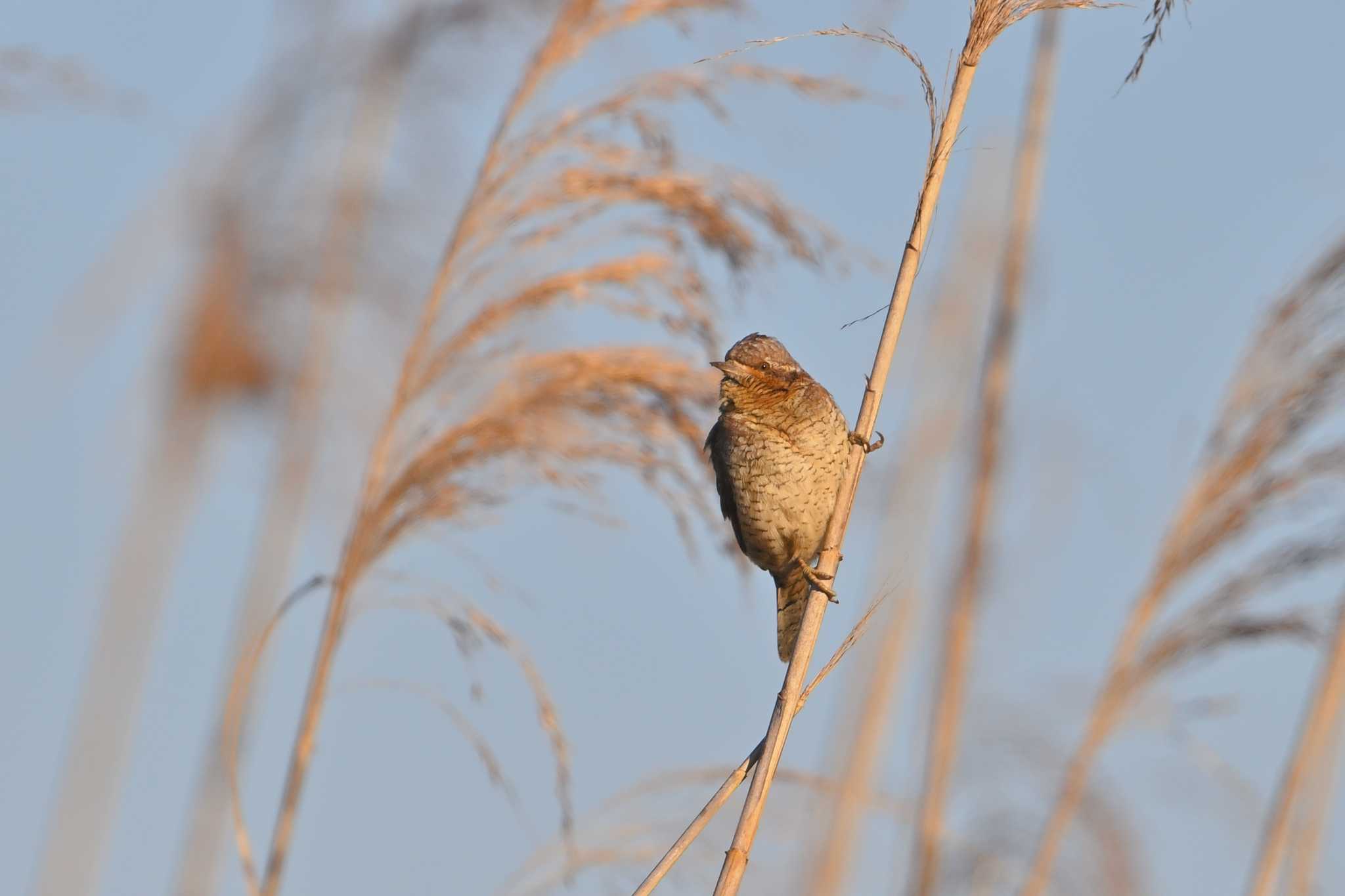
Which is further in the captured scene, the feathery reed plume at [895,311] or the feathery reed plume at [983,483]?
the feathery reed plume at [983,483]

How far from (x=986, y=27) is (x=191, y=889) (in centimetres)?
289

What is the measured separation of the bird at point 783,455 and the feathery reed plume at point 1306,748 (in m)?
0.96

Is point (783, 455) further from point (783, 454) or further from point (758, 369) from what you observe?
point (758, 369)

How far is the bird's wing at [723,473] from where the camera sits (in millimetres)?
3049

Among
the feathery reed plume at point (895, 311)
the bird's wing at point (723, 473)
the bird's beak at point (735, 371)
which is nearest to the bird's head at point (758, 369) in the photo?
the bird's beak at point (735, 371)

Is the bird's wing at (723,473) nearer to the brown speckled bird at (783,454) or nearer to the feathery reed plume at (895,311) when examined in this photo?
the brown speckled bird at (783,454)

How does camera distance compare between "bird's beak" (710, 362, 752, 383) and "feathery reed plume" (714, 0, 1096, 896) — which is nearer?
"feathery reed plume" (714, 0, 1096, 896)

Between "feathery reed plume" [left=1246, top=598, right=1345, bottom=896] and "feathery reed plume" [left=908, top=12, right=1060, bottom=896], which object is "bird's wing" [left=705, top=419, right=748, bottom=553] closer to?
"feathery reed plume" [left=908, top=12, right=1060, bottom=896]

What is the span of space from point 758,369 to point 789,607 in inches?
19.5

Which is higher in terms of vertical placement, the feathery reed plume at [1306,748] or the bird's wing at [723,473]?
the bird's wing at [723,473]

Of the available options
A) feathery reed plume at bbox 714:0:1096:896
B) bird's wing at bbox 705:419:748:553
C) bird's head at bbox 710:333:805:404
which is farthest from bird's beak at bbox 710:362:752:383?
feathery reed plume at bbox 714:0:1096:896

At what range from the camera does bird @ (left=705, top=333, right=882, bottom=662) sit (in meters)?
2.82

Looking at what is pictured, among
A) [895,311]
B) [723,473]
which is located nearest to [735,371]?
[723,473]

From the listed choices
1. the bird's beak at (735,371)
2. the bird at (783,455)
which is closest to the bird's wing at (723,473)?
the bird at (783,455)
